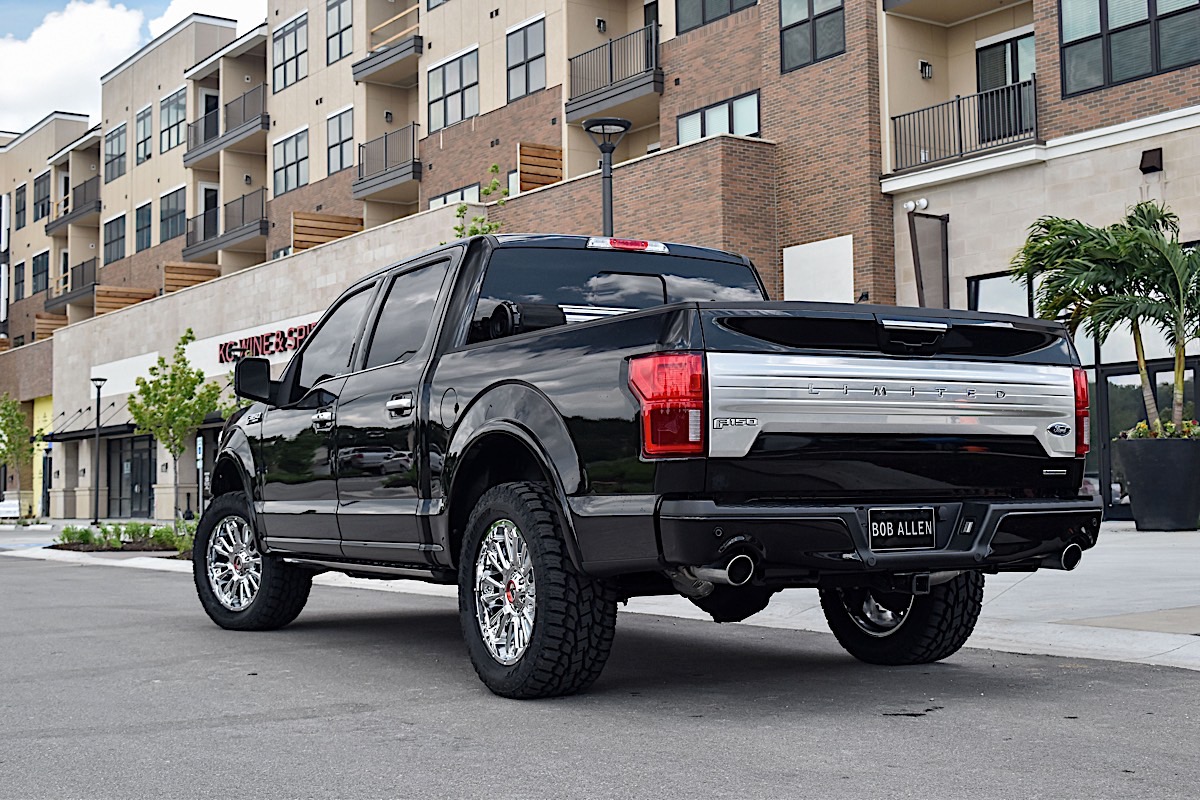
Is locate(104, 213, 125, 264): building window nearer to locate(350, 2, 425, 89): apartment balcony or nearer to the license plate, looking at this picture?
locate(350, 2, 425, 89): apartment balcony

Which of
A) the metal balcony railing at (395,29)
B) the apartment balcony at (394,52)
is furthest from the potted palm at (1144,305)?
the metal balcony railing at (395,29)

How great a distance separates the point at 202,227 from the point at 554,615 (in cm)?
4737

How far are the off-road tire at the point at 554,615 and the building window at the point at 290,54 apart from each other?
136ft

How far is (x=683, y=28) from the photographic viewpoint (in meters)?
31.0

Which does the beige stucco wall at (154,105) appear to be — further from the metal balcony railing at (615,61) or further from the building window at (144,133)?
the metal balcony railing at (615,61)

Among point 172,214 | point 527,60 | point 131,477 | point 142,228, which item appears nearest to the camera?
point 527,60

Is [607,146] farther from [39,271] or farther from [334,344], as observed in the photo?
[39,271]

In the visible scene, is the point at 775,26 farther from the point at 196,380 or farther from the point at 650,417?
the point at 650,417

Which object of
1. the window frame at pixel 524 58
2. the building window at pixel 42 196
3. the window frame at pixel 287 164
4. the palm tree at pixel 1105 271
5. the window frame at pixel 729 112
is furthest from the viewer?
the building window at pixel 42 196

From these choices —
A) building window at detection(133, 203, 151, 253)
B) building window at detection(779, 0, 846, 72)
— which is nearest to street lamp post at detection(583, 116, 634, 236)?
building window at detection(779, 0, 846, 72)

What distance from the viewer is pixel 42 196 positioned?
68875mm

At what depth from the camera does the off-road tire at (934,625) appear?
7480 millimetres

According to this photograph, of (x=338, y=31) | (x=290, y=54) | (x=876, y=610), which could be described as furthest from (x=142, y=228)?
(x=876, y=610)

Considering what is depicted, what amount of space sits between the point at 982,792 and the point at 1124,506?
19.3m
